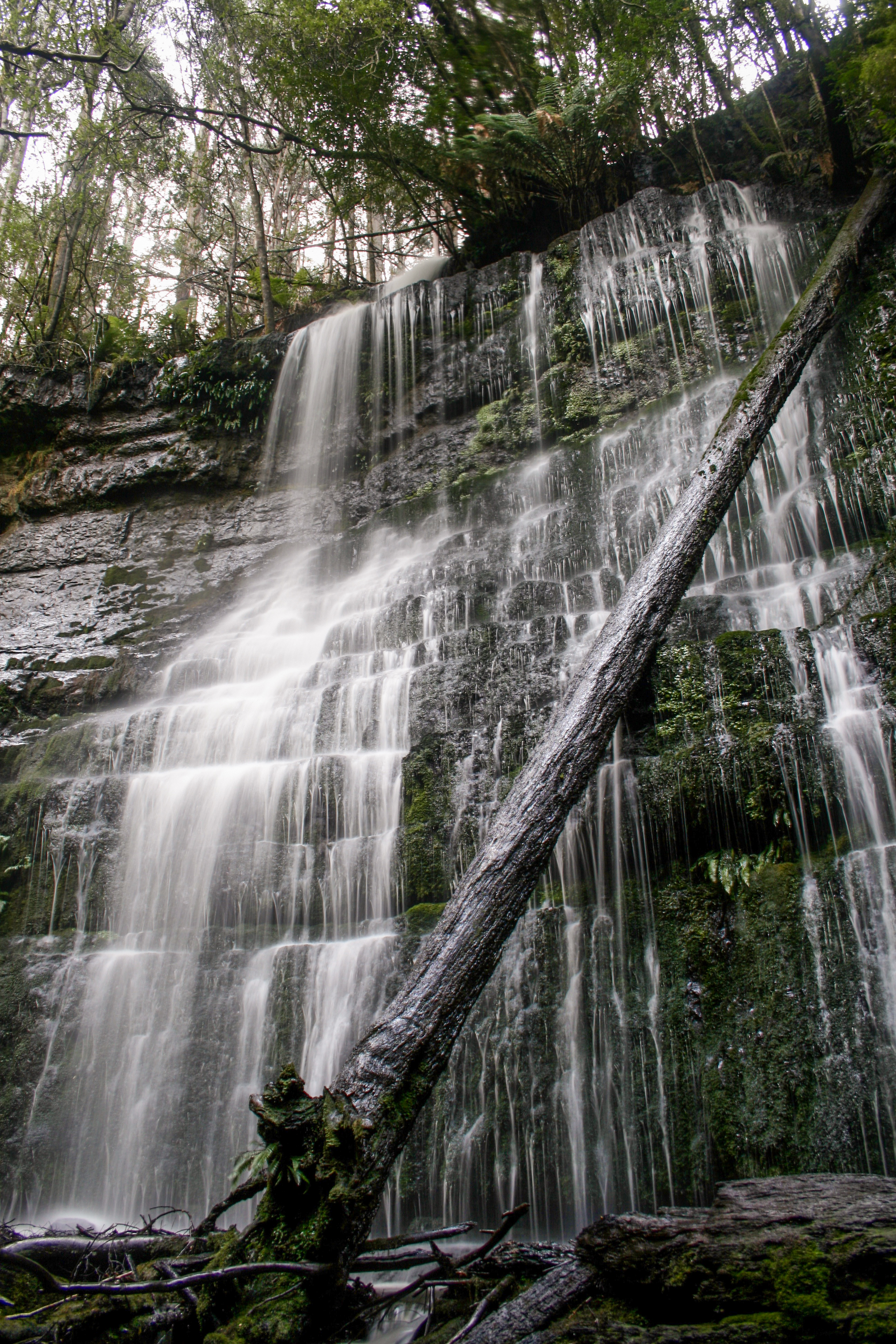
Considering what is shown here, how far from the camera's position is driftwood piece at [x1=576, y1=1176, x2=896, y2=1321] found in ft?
6.81

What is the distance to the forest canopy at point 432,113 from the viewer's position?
1009 cm

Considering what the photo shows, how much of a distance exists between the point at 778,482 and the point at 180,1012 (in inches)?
296

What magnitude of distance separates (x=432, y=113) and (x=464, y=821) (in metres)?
12.2

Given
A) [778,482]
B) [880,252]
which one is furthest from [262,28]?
[778,482]

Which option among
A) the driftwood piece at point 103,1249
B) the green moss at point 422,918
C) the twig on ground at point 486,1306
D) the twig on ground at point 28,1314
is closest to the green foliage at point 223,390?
the green moss at point 422,918

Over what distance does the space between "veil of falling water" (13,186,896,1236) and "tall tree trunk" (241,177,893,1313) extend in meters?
0.75

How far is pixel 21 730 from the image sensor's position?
9.10 meters

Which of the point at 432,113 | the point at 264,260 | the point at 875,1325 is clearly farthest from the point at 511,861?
the point at 264,260

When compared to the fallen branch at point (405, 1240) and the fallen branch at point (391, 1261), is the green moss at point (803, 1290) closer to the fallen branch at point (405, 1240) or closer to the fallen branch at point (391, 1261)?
the fallen branch at point (405, 1240)

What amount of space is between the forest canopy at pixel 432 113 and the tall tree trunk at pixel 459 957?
6.04 m

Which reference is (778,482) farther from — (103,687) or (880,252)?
(103,687)

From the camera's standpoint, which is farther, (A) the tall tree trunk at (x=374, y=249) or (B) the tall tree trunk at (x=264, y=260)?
(A) the tall tree trunk at (x=374, y=249)

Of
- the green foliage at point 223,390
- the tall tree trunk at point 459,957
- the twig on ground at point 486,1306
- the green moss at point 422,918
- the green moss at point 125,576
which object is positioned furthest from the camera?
the green foliage at point 223,390

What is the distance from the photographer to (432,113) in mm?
12141
